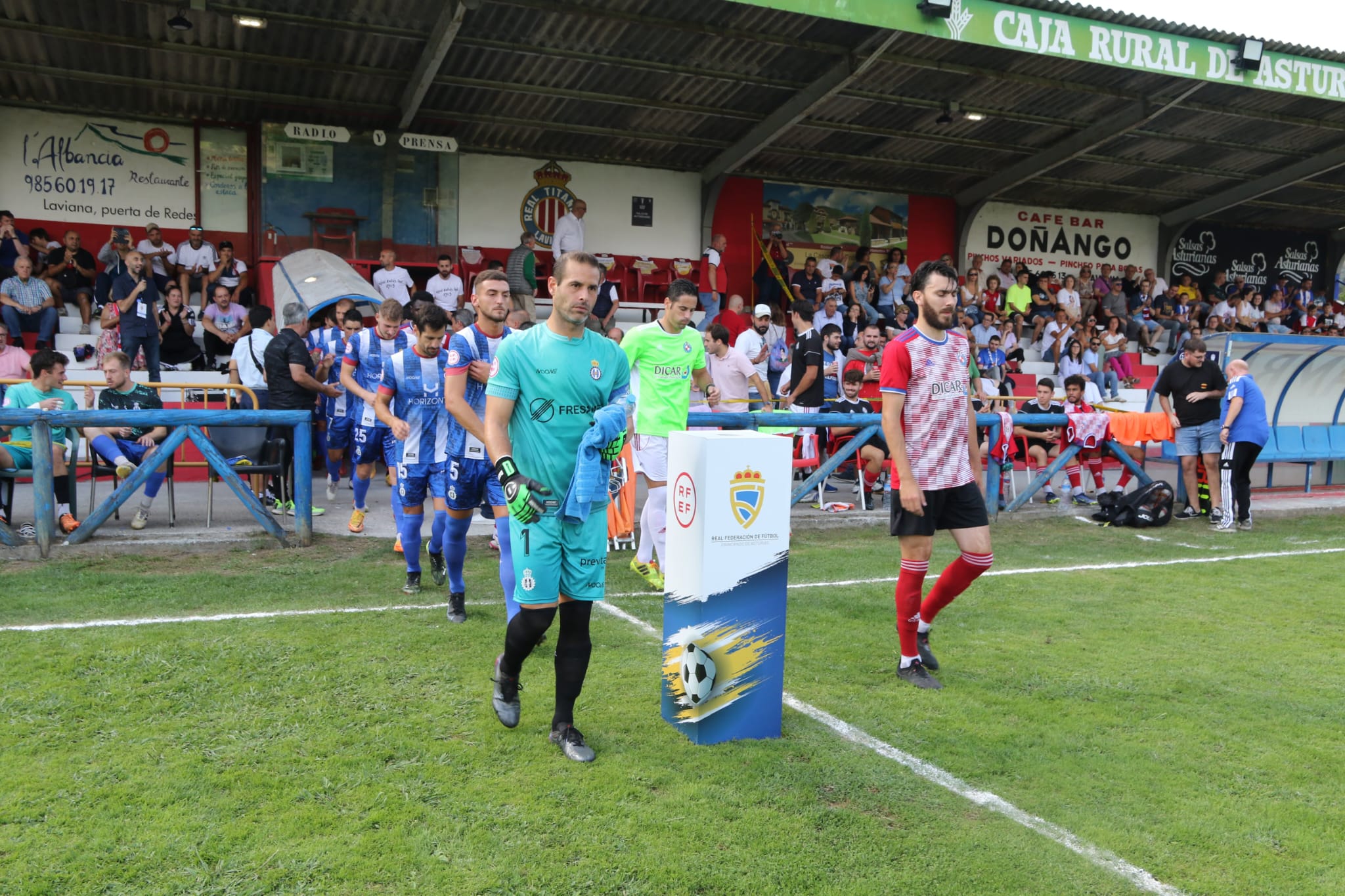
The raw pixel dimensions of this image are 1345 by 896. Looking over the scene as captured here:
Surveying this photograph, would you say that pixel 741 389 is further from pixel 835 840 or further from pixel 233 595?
pixel 835 840

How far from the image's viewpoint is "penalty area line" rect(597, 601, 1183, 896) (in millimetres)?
3326

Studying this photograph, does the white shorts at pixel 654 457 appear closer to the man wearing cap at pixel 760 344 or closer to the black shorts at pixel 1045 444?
the man wearing cap at pixel 760 344

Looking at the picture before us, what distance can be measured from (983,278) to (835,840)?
21672mm

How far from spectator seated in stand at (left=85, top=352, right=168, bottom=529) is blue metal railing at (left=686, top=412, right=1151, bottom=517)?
16.4 ft

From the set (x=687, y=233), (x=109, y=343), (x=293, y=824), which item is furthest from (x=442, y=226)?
(x=293, y=824)

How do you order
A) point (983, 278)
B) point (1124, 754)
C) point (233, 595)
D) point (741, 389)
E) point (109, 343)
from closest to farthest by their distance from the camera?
A: point (1124, 754), point (233, 595), point (741, 389), point (109, 343), point (983, 278)

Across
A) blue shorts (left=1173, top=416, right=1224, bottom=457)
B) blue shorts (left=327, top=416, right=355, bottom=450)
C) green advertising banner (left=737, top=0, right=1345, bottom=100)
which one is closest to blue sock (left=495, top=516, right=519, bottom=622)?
blue shorts (left=327, top=416, right=355, bottom=450)

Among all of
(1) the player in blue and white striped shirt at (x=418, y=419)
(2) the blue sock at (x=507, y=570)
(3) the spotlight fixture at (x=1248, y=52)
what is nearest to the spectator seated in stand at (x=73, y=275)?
(1) the player in blue and white striped shirt at (x=418, y=419)

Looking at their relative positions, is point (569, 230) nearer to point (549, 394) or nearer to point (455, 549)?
point (455, 549)

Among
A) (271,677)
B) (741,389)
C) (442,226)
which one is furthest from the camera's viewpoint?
(442,226)

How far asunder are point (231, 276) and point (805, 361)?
9795 mm

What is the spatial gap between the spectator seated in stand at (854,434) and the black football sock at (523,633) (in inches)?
270

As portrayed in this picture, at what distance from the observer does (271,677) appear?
498 cm

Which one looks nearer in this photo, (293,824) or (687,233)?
(293,824)
